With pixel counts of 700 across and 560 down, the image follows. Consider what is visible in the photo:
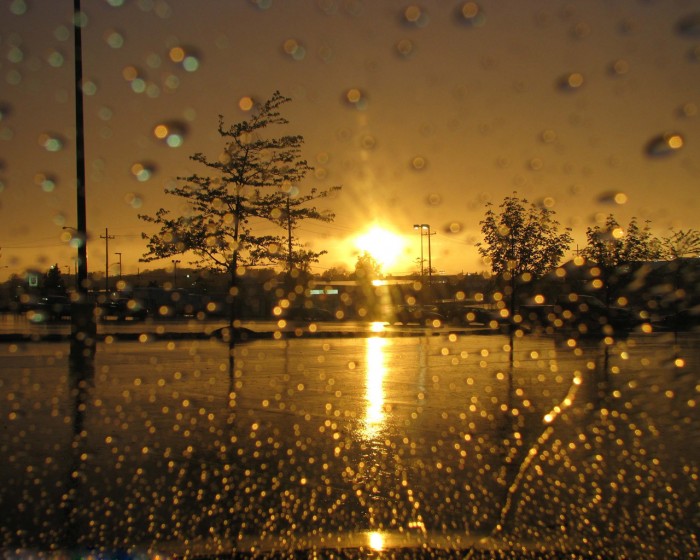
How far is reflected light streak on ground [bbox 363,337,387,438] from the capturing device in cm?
924

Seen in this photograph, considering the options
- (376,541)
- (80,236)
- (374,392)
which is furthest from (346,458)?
(80,236)

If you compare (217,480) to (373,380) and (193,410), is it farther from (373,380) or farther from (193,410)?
(373,380)

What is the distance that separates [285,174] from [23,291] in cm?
8929

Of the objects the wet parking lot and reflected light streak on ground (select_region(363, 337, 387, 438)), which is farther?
reflected light streak on ground (select_region(363, 337, 387, 438))

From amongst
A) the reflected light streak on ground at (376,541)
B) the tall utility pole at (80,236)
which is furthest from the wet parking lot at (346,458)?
the tall utility pole at (80,236)

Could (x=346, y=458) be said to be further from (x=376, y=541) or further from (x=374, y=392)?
(x=374, y=392)

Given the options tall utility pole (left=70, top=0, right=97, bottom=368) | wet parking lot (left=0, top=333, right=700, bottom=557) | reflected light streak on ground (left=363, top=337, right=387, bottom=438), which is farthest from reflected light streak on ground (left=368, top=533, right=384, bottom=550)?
tall utility pole (left=70, top=0, right=97, bottom=368)

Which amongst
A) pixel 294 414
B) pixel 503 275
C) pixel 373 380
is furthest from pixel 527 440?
pixel 503 275

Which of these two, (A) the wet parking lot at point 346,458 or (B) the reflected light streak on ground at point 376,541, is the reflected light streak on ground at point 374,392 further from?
(B) the reflected light streak on ground at point 376,541

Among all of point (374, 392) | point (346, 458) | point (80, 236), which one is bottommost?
point (374, 392)

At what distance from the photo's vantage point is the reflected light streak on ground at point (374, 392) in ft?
30.3

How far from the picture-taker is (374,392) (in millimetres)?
12430

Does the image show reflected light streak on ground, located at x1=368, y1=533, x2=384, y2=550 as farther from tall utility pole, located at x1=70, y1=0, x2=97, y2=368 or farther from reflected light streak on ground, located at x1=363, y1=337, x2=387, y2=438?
tall utility pole, located at x1=70, y1=0, x2=97, y2=368

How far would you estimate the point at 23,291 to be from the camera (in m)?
107
